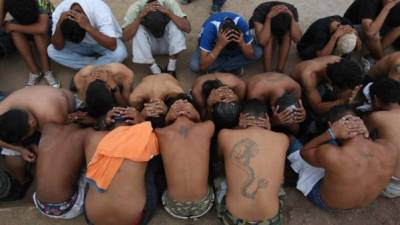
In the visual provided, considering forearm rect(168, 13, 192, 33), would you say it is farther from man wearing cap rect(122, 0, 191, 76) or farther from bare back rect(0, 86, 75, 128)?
bare back rect(0, 86, 75, 128)

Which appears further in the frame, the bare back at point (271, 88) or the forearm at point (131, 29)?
the forearm at point (131, 29)

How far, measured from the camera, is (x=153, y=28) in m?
4.12

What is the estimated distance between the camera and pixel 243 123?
Answer: 10.7 feet

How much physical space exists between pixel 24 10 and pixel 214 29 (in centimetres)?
205

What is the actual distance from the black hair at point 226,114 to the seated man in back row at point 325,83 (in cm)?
103

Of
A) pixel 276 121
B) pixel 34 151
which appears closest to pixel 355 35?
pixel 276 121

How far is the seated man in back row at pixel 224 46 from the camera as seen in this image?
4.11 m

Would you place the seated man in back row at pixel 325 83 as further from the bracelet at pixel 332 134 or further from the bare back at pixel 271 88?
the bracelet at pixel 332 134

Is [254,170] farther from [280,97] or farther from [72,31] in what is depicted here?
[72,31]

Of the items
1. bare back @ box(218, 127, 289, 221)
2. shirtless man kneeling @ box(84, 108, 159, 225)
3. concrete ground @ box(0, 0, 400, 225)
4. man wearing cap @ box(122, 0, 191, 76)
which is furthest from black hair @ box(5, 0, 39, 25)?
bare back @ box(218, 127, 289, 221)

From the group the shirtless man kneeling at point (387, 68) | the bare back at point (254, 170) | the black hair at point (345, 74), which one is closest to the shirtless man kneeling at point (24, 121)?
the bare back at point (254, 170)

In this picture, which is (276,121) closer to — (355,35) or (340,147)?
(340,147)

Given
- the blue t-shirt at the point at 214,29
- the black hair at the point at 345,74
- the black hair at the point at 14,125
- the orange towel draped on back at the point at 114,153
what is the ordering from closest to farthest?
the orange towel draped on back at the point at 114,153
the black hair at the point at 14,125
the black hair at the point at 345,74
the blue t-shirt at the point at 214,29

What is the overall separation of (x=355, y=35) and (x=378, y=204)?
1897 mm
